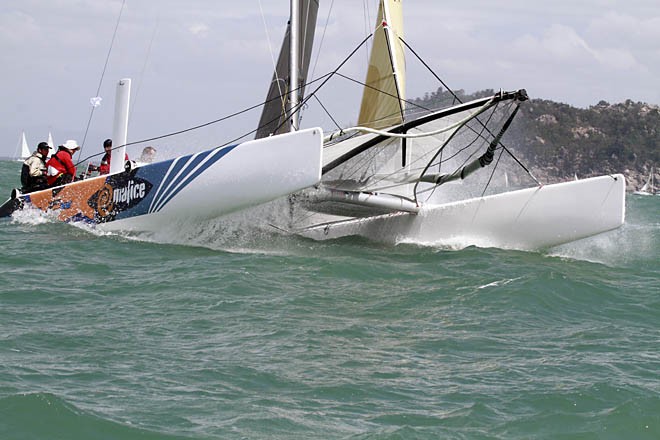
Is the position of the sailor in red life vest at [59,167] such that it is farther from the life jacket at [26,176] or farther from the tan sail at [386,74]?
the tan sail at [386,74]

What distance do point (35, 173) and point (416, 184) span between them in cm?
380

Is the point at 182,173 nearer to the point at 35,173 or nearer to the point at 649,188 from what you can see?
the point at 35,173

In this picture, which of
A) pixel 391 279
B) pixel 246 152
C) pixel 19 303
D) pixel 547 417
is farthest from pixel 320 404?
pixel 246 152

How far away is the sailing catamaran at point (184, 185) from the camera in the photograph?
6.49m

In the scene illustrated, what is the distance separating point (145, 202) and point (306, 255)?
147 centimetres

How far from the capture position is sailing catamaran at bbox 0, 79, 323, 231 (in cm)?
649

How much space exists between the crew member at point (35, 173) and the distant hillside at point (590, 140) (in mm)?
54914

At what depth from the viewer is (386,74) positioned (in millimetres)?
8023

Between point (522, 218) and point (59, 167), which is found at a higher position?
point (59, 167)

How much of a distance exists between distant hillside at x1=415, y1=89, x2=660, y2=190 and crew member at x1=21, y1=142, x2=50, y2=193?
54914 millimetres

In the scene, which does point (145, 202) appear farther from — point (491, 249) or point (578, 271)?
point (578, 271)

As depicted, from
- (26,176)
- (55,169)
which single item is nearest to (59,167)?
(55,169)

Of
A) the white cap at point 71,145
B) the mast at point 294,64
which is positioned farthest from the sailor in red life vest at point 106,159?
the mast at point 294,64

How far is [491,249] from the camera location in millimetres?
7441
